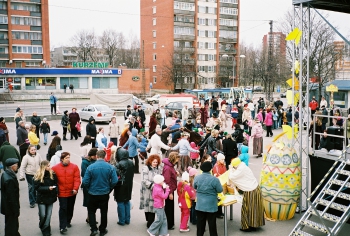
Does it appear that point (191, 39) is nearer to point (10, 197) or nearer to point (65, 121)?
point (65, 121)

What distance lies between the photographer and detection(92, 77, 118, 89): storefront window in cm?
6388

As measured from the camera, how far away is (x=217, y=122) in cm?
1562

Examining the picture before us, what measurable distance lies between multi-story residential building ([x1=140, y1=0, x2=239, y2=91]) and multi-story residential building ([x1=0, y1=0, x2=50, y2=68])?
19.2 m

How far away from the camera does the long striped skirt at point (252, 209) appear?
8.19 meters

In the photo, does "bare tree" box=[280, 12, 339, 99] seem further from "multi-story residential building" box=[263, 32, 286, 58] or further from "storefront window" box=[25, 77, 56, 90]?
"storefront window" box=[25, 77, 56, 90]

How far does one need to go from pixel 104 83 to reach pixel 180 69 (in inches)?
574

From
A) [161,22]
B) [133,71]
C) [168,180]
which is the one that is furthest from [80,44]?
[168,180]

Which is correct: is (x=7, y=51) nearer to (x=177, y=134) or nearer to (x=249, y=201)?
(x=177, y=134)

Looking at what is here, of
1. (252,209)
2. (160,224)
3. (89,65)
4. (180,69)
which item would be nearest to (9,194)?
(160,224)

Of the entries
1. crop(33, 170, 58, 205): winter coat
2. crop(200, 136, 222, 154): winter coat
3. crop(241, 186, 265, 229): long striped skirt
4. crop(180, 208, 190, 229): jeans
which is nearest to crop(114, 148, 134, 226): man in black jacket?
crop(180, 208, 190, 229): jeans

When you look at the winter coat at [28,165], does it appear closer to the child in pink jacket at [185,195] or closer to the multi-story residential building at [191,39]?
the child in pink jacket at [185,195]

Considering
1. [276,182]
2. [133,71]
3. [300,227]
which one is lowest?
[300,227]

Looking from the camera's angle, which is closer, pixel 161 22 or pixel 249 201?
pixel 249 201

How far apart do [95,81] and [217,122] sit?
51.0 meters
